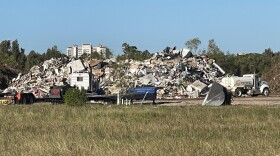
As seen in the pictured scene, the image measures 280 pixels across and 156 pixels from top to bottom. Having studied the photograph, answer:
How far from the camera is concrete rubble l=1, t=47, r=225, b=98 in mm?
63062

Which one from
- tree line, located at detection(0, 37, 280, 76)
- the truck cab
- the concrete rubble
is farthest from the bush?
tree line, located at detection(0, 37, 280, 76)

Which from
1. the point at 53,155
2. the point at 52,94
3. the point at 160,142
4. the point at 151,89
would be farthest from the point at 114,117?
the point at 52,94

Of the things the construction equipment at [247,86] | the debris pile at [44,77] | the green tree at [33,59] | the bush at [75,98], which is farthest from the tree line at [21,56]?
the bush at [75,98]

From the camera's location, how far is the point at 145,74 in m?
70.3

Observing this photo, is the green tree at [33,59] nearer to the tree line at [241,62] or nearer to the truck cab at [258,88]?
the tree line at [241,62]

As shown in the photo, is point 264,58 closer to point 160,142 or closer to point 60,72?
point 60,72

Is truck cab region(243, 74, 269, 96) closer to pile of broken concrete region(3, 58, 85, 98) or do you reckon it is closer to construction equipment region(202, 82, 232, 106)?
construction equipment region(202, 82, 232, 106)

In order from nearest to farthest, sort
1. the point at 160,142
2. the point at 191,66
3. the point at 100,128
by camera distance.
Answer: the point at 160,142, the point at 100,128, the point at 191,66

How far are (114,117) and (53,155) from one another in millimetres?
12647

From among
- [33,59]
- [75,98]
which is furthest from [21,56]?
[75,98]

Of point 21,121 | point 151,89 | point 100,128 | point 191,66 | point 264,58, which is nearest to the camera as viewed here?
point 100,128

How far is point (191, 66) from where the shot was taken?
7406 centimetres

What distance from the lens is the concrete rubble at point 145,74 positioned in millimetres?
63062

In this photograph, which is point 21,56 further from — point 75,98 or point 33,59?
point 75,98
